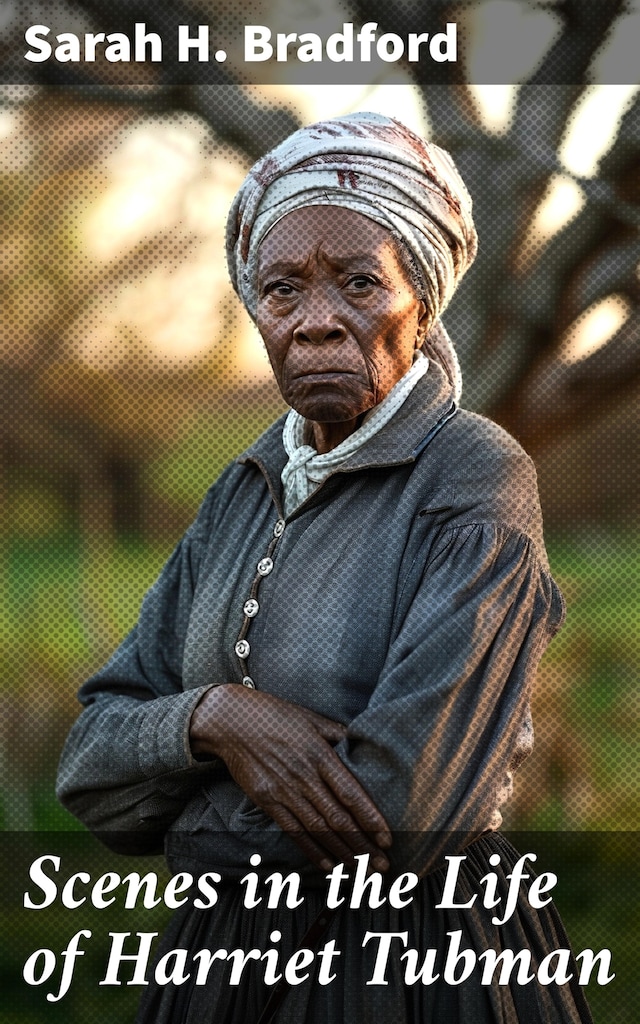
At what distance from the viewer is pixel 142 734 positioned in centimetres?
179

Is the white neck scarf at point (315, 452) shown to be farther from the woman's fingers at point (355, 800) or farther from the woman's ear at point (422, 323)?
the woman's fingers at point (355, 800)

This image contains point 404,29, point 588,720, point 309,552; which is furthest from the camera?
point 588,720

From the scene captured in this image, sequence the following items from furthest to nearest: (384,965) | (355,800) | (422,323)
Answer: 1. (422,323)
2. (384,965)
3. (355,800)

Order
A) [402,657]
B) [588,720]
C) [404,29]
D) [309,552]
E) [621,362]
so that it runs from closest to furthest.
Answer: [402,657]
[309,552]
[404,29]
[621,362]
[588,720]

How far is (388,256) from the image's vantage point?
5.61 ft

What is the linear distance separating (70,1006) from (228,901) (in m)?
2.18

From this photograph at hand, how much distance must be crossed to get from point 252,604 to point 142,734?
0.25 meters

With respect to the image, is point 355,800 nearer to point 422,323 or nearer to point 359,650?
point 359,650

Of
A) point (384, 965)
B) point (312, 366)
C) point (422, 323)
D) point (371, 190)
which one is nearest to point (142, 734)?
point (384, 965)

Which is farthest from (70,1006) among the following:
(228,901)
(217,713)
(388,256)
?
(388,256)

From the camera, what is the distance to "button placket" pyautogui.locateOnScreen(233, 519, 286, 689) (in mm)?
1771

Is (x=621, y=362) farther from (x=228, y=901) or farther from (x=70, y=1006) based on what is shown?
(x=70, y=1006)

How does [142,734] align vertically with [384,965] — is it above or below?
above

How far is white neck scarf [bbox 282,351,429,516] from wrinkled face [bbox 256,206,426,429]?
0.04 metres
